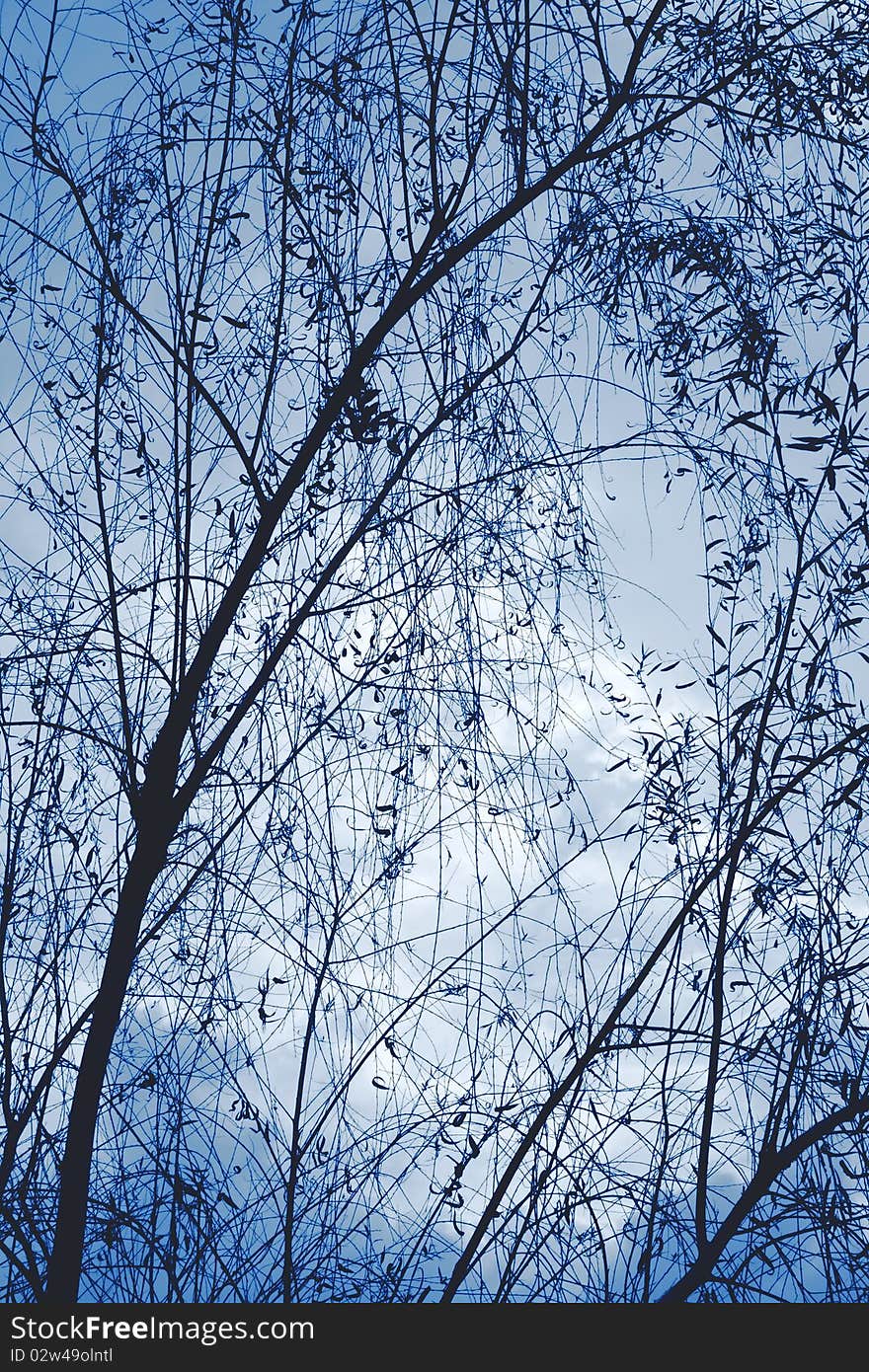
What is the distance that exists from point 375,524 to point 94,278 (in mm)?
558

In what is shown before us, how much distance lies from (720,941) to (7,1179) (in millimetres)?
1036

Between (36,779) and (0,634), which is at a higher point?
(0,634)

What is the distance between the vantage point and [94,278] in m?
1.95

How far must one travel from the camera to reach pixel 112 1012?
166cm

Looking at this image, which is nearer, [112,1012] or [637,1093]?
[112,1012]

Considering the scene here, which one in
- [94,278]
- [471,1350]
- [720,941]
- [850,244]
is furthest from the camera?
[850,244]

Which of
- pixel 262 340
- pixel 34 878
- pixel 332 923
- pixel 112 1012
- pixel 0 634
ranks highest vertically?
pixel 262 340

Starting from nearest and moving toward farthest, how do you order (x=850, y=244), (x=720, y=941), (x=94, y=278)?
(x=720, y=941) < (x=94, y=278) < (x=850, y=244)

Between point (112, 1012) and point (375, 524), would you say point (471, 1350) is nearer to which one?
point (112, 1012)

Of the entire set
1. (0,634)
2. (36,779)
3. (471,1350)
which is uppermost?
(0,634)

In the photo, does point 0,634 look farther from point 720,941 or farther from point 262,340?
point 720,941

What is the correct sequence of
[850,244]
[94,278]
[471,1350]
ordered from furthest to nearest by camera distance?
[850,244] < [94,278] < [471,1350]

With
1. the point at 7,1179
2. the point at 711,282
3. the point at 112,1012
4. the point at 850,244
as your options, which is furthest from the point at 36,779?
the point at 850,244

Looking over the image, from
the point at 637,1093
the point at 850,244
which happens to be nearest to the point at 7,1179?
the point at 637,1093
